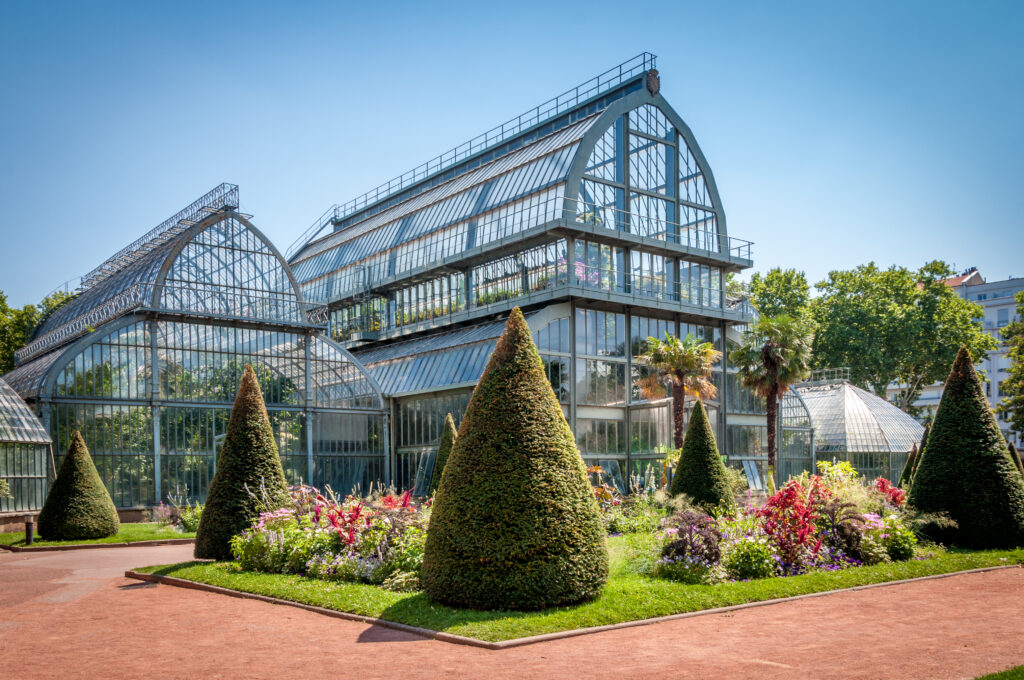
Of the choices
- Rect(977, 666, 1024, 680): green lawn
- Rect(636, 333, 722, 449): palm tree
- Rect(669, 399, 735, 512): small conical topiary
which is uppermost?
Rect(636, 333, 722, 449): palm tree

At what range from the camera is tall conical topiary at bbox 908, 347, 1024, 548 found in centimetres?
2200

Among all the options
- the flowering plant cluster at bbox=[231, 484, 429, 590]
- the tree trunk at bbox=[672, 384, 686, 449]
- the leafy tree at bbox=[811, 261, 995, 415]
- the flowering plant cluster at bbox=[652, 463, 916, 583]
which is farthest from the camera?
the leafy tree at bbox=[811, 261, 995, 415]

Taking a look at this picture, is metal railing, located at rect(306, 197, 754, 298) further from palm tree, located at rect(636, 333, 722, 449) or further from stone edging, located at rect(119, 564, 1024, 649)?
stone edging, located at rect(119, 564, 1024, 649)

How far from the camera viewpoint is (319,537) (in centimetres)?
1877

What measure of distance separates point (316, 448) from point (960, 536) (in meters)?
30.3

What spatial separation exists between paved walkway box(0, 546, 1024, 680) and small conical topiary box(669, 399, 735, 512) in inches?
353

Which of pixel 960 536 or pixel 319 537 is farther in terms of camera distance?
pixel 960 536

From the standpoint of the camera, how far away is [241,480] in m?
21.1

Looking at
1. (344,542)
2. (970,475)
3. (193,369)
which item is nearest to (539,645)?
(344,542)

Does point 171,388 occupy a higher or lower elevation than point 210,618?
higher

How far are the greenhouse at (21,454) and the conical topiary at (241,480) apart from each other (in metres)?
15.5

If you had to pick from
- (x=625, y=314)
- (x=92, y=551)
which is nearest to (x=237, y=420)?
(x=92, y=551)

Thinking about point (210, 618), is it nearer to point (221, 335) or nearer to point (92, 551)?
point (92, 551)

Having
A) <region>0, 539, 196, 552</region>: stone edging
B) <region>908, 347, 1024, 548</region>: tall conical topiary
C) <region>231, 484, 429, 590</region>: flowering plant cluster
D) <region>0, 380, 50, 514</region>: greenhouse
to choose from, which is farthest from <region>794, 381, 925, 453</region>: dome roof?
<region>0, 380, 50, 514</region>: greenhouse
